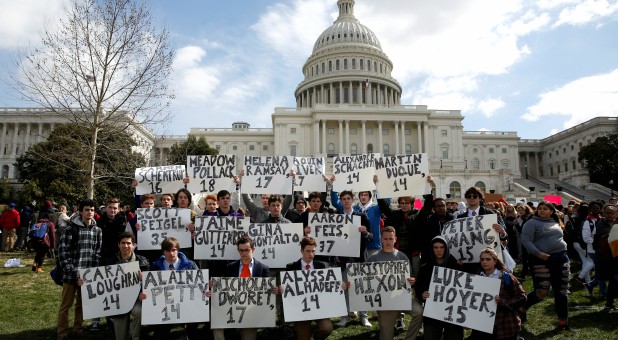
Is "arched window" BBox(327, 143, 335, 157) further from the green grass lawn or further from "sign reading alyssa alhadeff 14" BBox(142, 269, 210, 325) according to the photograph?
"sign reading alyssa alhadeff 14" BBox(142, 269, 210, 325)

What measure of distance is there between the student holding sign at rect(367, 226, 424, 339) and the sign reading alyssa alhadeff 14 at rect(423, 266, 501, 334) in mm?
394

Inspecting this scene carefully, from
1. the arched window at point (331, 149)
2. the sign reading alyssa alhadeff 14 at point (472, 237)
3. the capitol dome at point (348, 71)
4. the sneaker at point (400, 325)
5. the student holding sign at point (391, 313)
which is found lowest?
the sneaker at point (400, 325)

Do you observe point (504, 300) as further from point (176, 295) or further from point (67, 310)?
point (67, 310)

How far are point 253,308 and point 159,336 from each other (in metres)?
1.49

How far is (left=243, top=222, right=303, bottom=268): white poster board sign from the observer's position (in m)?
8.01

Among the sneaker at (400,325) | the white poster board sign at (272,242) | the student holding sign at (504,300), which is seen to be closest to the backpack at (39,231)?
the white poster board sign at (272,242)

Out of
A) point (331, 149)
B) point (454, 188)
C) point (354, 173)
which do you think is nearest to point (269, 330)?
point (354, 173)

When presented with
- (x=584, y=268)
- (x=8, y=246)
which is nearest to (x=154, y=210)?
(x=584, y=268)

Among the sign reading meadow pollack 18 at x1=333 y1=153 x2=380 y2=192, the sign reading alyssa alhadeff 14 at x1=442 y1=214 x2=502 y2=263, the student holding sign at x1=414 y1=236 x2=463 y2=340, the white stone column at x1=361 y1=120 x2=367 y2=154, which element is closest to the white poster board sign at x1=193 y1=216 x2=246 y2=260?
the sign reading meadow pollack 18 at x1=333 y1=153 x2=380 y2=192

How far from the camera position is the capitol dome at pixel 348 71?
9288cm

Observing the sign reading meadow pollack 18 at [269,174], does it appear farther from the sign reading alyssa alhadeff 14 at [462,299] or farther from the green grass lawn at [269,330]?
the sign reading alyssa alhadeff 14 at [462,299]

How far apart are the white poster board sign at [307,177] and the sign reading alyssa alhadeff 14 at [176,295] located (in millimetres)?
3675

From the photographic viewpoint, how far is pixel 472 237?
7465 mm

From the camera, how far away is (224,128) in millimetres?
86938
